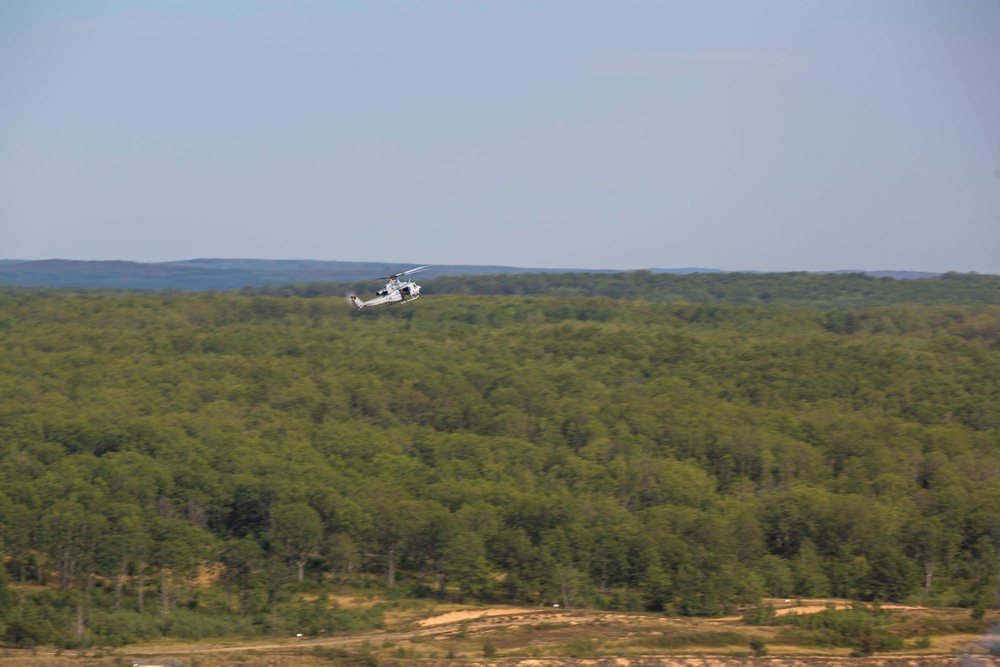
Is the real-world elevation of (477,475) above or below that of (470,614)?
above

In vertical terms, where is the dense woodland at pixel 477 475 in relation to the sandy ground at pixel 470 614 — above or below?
above

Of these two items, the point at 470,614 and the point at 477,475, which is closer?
the point at 470,614

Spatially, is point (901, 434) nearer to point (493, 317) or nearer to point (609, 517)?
point (609, 517)

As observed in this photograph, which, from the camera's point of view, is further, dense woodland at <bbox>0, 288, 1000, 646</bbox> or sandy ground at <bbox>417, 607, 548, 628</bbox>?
dense woodland at <bbox>0, 288, 1000, 646</bbox>

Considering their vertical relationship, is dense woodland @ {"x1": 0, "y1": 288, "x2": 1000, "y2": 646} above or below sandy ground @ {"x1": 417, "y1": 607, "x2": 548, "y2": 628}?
above

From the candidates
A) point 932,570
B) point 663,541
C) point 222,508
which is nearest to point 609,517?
point 663,541

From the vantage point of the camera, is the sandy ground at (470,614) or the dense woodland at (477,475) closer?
the sandy ground at (470,614)

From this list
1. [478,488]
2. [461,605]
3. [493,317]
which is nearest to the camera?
[461,605]

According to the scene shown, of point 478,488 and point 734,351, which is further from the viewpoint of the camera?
point 734,351
